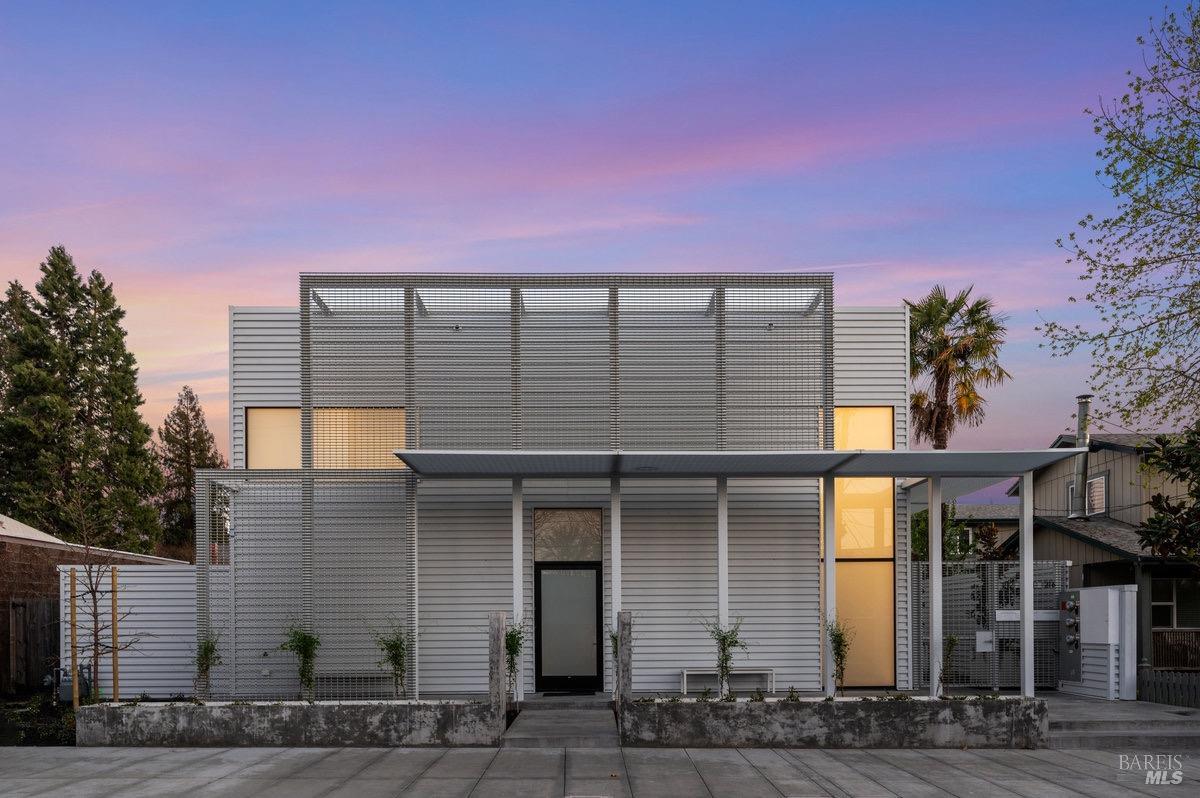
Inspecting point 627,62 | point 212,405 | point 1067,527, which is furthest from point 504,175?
point 212,405

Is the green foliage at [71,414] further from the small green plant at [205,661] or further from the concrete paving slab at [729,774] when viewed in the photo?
the concrete paving slab at [729,774]

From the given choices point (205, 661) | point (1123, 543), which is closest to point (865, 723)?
point (205, 661)

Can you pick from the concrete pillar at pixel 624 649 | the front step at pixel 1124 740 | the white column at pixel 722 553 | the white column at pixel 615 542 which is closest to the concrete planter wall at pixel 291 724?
the concrete pillar at pixel 624 649

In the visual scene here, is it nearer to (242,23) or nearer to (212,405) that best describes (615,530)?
(242,23)

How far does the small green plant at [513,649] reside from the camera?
14924mm

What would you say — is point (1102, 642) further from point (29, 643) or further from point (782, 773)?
point (29, 643)

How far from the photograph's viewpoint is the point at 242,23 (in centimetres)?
1698

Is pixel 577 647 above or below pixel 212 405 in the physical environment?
below

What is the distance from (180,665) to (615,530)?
738 cm

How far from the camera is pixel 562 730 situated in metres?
13.5

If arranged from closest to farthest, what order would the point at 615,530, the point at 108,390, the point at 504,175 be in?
the point at 615,530
the point at 504,175
the point at 108,390

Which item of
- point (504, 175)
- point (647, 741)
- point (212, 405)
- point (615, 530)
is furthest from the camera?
point (212, 405)

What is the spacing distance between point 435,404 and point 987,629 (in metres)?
10.2

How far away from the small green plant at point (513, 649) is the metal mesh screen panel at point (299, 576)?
5.16 feet
